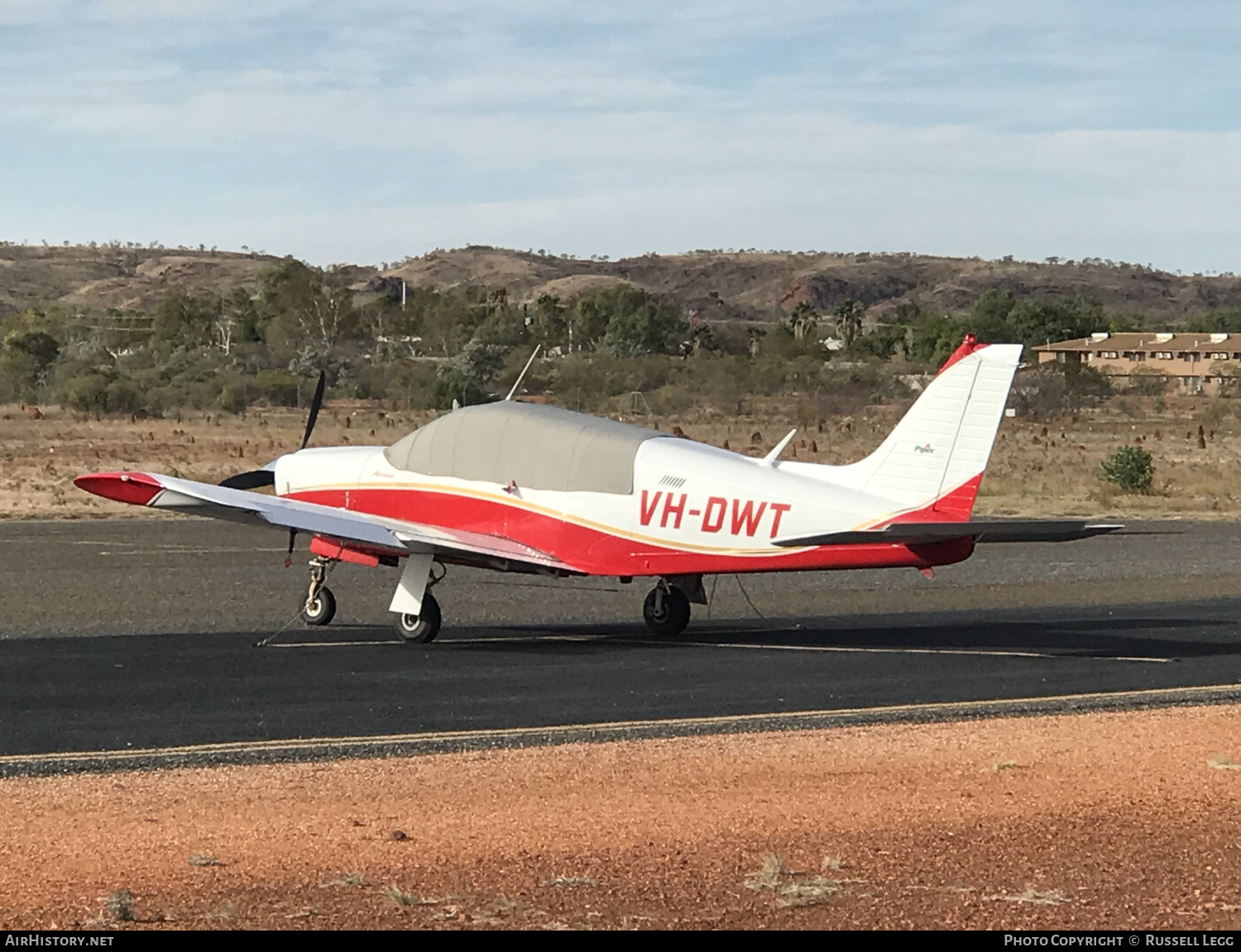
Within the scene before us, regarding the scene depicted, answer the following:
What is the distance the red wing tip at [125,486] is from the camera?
664 inches

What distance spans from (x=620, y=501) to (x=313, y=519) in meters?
3.05

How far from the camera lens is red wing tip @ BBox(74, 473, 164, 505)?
16859 millimetres

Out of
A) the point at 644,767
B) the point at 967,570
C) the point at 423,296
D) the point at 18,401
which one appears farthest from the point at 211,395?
the point at 644,767

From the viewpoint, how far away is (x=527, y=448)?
60.4 ft

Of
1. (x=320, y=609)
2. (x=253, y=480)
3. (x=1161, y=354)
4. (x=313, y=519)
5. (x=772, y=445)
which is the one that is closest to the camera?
(x=313, y=519)

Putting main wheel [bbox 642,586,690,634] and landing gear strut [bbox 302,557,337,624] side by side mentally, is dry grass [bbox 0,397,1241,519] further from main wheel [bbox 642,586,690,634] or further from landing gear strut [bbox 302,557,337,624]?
main wheel [bbox 642,586,690,634]

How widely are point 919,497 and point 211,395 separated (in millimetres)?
63841

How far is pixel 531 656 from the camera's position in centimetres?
1706

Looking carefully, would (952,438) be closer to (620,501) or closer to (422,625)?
(620,501)

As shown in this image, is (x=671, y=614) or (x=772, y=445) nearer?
(x=671, y=614)

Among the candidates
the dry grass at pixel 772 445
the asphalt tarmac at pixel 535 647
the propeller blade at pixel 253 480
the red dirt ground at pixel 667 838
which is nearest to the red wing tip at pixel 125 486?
the asphalt tarmac at pixel 535 647

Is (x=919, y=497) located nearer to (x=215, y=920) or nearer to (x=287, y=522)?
(x=287, y=522)

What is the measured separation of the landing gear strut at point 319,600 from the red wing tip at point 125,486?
2404 mm

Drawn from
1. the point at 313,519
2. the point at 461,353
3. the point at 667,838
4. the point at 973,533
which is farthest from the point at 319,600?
the point at 461,353
